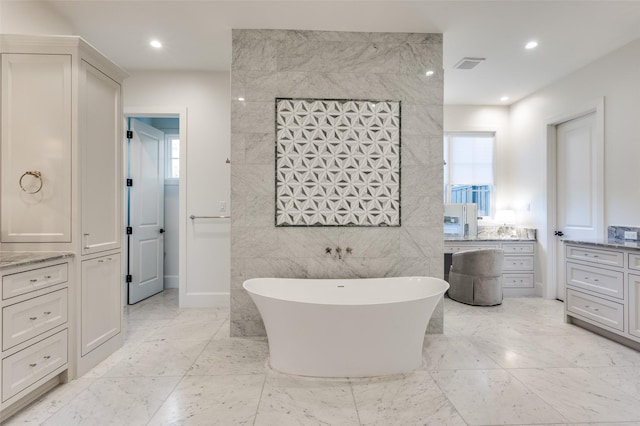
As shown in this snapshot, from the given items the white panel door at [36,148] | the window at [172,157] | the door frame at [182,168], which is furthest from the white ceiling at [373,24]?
the window at [172,157]

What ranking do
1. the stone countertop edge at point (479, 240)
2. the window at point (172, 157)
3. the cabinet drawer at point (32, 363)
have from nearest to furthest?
the cabinet drawer at point (32, 363) → the stone countertop edge at point (479, 240) → the window at point (172, 157)

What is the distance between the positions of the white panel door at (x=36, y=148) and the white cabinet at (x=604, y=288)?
4167 millimetres

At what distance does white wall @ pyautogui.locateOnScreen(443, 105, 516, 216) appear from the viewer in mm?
A: 4785

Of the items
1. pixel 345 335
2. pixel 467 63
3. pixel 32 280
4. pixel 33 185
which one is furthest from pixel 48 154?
pixel 467 63

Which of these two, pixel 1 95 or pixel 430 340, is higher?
pixel 1 95

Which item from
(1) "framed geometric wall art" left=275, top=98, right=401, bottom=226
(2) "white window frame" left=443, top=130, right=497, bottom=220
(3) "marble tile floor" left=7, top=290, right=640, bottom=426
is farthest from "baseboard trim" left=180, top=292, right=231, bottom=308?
(2) "white window frame" left=443, top=130, right=497, bottom=220

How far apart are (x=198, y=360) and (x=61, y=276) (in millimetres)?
1092

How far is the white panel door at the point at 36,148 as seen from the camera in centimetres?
206

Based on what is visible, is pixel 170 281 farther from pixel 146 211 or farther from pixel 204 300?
pixel 204 300

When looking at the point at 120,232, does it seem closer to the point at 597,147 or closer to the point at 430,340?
the point at 430,340

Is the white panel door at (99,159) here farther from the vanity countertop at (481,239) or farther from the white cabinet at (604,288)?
the white cabinet at (604,288)

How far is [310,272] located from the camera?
2.89 m

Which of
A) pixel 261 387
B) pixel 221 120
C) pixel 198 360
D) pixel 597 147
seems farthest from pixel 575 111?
pixel 198 360

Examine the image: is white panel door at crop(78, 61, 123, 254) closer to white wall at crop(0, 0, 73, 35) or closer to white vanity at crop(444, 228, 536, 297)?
white wall at crop(0, 0, 73, 35)
